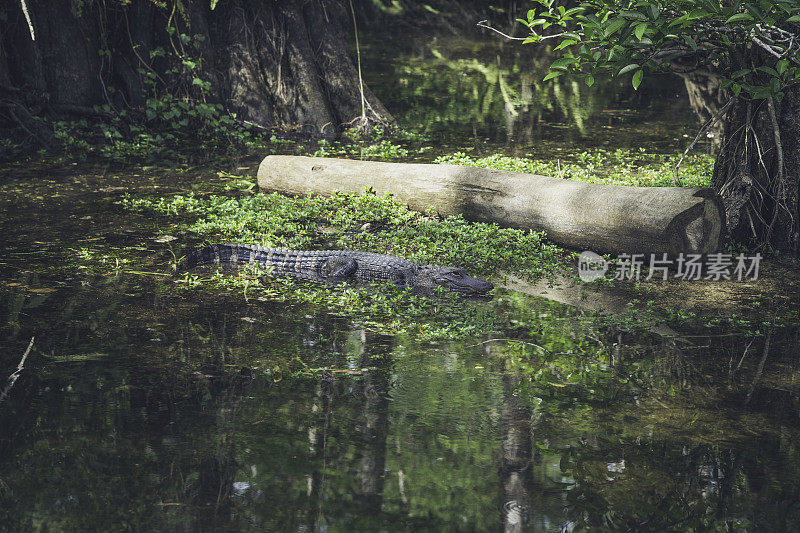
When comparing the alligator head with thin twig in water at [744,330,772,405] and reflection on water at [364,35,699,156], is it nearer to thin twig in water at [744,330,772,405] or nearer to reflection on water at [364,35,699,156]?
thin twig in water at [744,330,772,405]

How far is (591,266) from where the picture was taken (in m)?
6.66

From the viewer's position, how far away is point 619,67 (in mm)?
5941

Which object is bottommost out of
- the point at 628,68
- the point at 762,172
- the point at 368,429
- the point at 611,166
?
the point at 368,429

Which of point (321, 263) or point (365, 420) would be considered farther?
point (321, 263)

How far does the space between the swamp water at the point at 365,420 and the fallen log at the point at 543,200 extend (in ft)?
4.26

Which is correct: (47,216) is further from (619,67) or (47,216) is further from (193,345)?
(619,67)

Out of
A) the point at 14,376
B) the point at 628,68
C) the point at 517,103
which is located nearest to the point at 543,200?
the point at 628,68

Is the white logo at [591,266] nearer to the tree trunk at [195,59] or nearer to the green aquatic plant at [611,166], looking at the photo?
the green aquatic plant at [611,166]

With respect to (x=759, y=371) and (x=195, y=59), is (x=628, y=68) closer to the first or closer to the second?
(x=759, y=371)

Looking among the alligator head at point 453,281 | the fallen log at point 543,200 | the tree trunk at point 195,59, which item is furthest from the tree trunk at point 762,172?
the tree trunk at point 195,59

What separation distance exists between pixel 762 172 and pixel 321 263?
12.8ft

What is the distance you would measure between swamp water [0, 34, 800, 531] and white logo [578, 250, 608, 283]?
0.76m

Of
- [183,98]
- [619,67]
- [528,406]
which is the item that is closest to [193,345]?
[528,406]

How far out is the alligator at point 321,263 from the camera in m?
6.36
